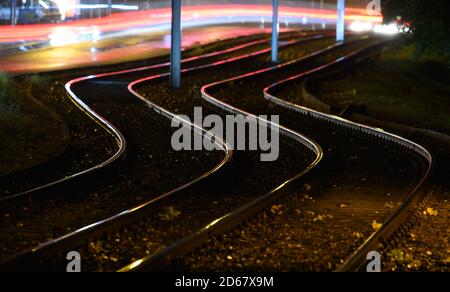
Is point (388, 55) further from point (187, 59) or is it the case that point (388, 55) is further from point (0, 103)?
point (0, 103)

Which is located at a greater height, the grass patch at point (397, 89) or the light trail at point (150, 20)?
the light trail at point (150, 20)

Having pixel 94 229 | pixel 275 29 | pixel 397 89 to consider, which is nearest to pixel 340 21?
pixel 275 29

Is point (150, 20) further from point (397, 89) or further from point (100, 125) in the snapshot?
point (100, 125)

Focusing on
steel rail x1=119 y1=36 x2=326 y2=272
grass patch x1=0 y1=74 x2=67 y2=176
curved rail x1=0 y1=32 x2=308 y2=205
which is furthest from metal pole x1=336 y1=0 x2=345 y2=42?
steel rail x1=119 y1=36 x2=326 y2=272

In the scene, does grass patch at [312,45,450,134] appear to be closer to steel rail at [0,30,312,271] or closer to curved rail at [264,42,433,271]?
curved rail at [264,42,433,271]

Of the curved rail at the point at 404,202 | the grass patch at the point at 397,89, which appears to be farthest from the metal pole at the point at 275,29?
the curved rail at the point at 404,202

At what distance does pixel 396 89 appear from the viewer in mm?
31609

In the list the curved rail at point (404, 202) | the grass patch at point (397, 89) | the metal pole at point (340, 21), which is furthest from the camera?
the metal pole at point (340, 21)

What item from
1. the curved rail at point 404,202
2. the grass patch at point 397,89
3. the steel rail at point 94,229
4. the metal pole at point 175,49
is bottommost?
the grass patch at point 397,89

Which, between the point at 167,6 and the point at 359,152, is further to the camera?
the point at 167,6

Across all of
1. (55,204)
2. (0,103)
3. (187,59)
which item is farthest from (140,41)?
(55,204)

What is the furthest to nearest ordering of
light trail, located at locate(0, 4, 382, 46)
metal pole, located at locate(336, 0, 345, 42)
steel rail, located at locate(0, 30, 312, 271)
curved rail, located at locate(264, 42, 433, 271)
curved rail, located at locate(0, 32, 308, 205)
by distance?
1. metal pole, located at locate(336, 0, 345, 42)
2. light trail, located at locate(0, 4, 382, 46)
3. curved rail, located at locate(0, 32, 308, 205)
4. curved rail, located at locate(264, 42, 433, 271)
5. steel rail, located at locate(0, 30, 312, 271)

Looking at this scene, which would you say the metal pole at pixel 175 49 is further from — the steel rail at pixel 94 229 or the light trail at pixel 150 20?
the light trail at pixel 150 20

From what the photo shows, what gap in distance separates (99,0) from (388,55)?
34.6 m
